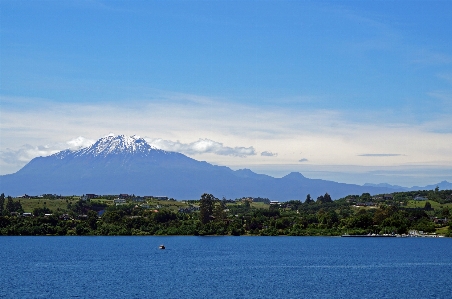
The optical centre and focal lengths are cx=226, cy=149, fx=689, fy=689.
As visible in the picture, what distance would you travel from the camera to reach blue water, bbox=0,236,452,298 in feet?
246

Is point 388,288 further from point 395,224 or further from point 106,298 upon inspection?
point 395,224

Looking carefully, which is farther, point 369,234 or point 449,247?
point 369,234

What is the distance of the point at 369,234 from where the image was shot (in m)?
191

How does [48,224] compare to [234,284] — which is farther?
[48,224]

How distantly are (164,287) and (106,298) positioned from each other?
1026 centimetres

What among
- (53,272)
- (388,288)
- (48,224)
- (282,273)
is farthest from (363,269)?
(48,224)

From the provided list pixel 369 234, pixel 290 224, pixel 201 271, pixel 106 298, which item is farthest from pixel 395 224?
pixel 106 298

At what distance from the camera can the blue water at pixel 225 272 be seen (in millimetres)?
74938

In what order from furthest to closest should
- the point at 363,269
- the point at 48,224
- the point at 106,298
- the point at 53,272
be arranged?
1. the point at 48,224
2. the point at 363,269
3. the point at 53,272
4. the point at 106,298

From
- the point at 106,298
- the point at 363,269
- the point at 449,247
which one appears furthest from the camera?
the point at 449,247

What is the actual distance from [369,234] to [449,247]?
41790mm

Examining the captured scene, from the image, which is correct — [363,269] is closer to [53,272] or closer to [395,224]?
[53,272]

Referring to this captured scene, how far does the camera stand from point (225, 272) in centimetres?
9562

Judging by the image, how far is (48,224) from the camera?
190 m
